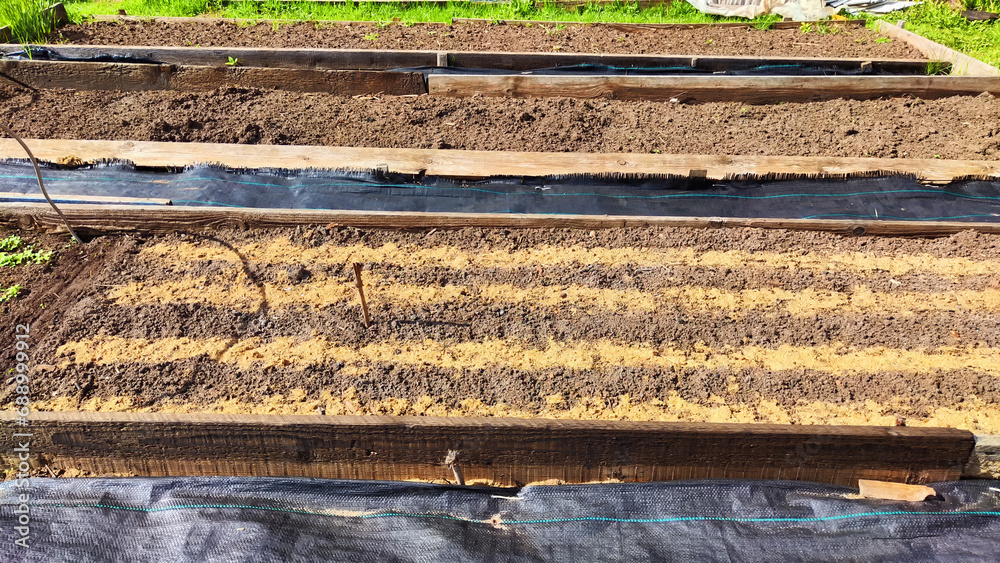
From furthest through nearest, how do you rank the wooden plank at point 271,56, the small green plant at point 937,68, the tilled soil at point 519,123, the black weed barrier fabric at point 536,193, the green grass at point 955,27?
1. the green grass at point 955,27
2. the small green plant at point 937,68
3. the wooden plank at point 271,56
4. the tilled soil at point 519,123
5. the black weed barrier fabric at point 536,193

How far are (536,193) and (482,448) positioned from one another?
1.88 m

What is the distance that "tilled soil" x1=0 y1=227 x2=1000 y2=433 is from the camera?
2236 mm

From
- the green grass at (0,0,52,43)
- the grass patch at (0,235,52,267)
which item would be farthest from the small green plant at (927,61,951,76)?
the green grass at (0,0,52,43)

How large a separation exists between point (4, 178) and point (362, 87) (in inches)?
91.6

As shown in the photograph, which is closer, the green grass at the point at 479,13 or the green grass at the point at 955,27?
the green grass at the point at 955,27

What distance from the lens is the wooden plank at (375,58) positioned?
494 cm

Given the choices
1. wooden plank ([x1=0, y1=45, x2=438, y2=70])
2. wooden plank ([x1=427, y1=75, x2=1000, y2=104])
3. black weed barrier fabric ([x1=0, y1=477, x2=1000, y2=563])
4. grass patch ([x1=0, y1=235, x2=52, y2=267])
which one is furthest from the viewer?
wooden plank ([x1=0, y1=45, x2=438, y2=70])

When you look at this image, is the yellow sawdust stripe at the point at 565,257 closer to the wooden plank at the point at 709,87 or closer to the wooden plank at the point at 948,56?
the wooden plank at the point at 709,87

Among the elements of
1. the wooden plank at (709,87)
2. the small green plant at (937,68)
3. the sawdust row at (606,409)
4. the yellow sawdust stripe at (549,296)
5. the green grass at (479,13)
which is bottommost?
the sawdust row at (606,409)

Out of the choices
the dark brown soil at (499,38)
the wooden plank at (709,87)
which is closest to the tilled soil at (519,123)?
the wooden plank at (709,87)

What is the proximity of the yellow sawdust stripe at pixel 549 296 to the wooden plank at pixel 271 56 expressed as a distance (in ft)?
9.13

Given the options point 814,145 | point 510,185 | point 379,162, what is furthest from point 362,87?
point 814,145

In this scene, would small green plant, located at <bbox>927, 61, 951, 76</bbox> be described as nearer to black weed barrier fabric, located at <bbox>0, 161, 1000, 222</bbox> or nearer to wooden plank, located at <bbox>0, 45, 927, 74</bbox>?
wooden plank, located at <bbox>0, 45, 927, 74</bbox>

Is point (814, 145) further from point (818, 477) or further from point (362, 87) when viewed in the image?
point (362, 87)
